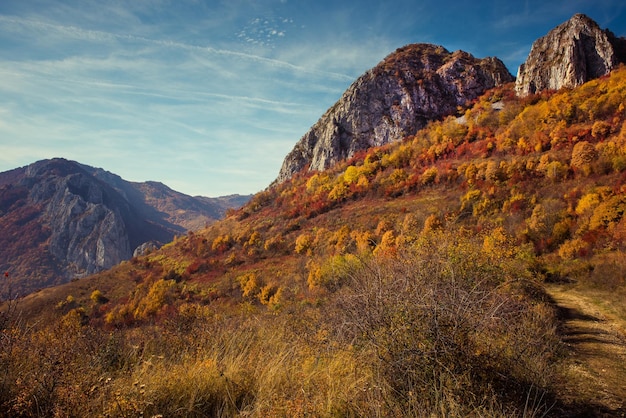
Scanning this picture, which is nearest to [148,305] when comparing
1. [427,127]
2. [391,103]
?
[427,127]

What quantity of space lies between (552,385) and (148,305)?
43.3 metres

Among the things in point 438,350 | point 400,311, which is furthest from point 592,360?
point 400,311

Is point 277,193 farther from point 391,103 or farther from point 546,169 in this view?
point 546,169

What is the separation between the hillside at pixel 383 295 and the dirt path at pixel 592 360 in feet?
0.38

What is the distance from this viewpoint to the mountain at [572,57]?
5834cm

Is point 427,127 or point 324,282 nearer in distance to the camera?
point 324,282

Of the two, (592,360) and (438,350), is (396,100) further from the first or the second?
(438,350)

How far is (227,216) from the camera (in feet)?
→ 255

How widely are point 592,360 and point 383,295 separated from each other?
660 cm

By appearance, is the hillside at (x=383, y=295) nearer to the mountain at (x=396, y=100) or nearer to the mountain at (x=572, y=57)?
the mountain at (x=572, y=57)

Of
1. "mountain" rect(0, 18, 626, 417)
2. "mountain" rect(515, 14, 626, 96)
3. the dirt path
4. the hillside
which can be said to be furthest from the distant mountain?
"mountain" rect(515, 14, 626, 96)

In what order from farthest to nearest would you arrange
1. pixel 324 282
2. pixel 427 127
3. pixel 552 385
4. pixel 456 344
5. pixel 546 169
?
pixel 427 127 → pixel 546 169 → pixel 324 282 → pixel 552 385 → pixel 456 344

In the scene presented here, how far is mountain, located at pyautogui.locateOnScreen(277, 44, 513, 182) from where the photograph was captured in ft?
274

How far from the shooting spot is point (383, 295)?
3.56 metres
